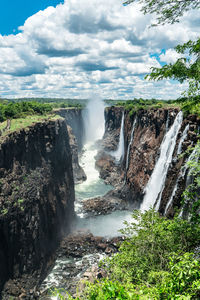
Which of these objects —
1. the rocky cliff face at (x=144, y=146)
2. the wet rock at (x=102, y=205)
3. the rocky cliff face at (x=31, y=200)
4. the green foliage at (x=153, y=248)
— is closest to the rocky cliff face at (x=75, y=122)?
the rocky cliff face at (x=144, y=146)

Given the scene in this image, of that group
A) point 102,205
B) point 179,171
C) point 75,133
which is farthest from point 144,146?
point 75,133

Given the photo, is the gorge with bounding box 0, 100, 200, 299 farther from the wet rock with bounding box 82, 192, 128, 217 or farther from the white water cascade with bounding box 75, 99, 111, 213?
the white water cascade with bounding box 75, 99, 111, 213

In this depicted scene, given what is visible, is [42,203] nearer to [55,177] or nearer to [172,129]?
[55,177]

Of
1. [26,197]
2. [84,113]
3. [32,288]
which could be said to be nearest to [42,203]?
[26,197]

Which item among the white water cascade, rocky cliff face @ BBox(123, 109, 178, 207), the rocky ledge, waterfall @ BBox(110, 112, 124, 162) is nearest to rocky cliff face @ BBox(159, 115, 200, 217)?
rocky cliff face @ BBox(123, 109, 178, 207)

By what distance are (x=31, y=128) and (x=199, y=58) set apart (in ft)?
82.2

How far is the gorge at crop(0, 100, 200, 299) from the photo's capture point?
22.7m

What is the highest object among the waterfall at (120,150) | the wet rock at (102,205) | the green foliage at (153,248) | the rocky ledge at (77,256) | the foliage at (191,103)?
the foliage at (191,103)

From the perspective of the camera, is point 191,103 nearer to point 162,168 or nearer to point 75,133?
point 162,168

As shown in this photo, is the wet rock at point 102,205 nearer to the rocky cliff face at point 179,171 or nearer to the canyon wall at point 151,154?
the canyon wall at point 151,154

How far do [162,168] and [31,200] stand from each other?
1743 cm

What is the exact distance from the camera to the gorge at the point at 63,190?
74.6ft

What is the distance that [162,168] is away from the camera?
30.4 metres

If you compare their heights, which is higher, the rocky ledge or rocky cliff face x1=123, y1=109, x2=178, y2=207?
rocky cliff face x1=123, y1=109, x2=178, y2=207
